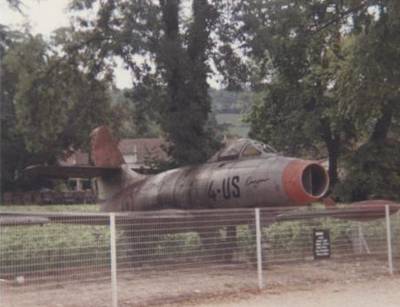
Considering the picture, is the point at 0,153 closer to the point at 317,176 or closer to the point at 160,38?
the point at 160,38

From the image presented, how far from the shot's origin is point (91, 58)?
24.9m

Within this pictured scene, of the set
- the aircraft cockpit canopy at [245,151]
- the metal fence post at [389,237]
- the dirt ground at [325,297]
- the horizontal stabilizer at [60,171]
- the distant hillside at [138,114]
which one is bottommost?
the dirt ground at [325,297]

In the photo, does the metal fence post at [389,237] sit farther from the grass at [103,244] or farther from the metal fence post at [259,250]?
the metal fence post at [259,250]

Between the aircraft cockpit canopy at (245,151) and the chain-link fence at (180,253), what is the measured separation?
1.66m

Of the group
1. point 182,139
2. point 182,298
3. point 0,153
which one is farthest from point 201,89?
point 0,153

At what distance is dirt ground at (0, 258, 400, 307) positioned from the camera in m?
10.8

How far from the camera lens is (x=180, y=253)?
12.6 metres

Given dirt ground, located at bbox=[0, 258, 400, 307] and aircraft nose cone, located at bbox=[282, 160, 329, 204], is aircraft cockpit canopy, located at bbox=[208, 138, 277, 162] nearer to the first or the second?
aircraft nose cone, located at bbox=[282, 160, 329, 204]

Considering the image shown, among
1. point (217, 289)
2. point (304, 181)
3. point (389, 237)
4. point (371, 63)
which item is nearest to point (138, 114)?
point (371, 63)

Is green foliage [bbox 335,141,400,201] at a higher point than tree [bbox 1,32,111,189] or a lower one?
lower

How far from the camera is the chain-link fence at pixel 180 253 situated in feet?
35.9

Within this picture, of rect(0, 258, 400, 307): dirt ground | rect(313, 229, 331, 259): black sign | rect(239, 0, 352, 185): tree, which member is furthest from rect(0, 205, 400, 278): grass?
rect(239, 0, 352, 185): tree

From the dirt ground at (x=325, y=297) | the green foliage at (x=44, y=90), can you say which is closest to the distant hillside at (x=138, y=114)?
the green foliage at (x=44, y=90)

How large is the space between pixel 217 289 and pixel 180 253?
3.32ft
